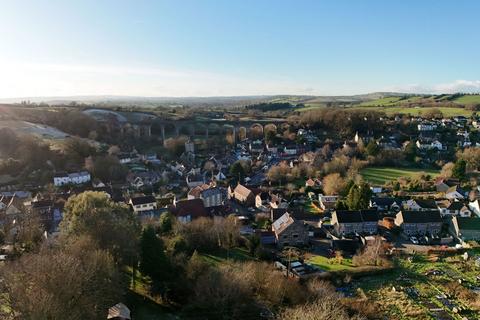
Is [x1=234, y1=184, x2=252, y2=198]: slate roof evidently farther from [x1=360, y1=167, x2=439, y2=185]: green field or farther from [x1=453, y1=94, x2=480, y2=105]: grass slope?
[x1=453, y1=94, x2=480, y2=105]: grass slope

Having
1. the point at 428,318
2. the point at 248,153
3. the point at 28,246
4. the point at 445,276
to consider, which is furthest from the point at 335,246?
the point at 248,153

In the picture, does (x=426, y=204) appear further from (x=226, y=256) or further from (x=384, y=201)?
(x=226, y=256)

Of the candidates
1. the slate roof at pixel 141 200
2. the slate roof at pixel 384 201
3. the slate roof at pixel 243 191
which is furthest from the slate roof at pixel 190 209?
the slate roof at pixel 384 201

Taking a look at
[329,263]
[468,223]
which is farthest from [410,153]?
[329,263]

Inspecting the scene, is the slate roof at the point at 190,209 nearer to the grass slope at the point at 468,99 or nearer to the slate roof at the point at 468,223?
the slate roof at the point at 468,223

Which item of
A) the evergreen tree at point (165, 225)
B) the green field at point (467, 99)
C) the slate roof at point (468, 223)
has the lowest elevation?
the slate roof at point (468, 223)

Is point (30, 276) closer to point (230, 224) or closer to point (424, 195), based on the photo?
point (230, 224)

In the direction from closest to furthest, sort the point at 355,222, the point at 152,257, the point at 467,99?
the point at 152,257, the point at 355,222, the point at 467,99

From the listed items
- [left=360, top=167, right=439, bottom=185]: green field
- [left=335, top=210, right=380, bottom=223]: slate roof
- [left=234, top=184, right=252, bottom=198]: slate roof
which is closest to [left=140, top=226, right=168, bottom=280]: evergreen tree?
[left=335, top=210, right=380, bottom=223]: slate roof
